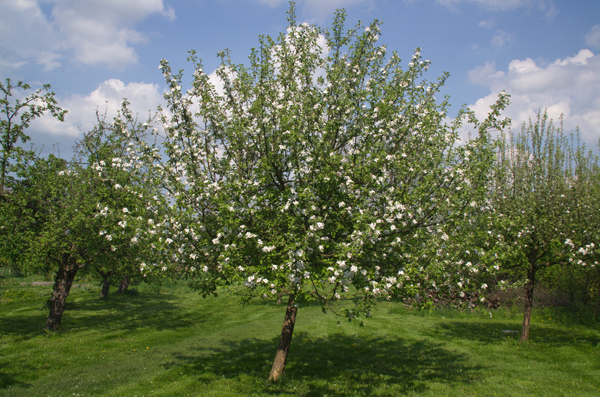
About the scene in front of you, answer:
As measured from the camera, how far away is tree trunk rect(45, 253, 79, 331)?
19.8 m

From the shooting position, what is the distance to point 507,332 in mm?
21391

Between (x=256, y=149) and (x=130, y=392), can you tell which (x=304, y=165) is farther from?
(x=130, y=392)

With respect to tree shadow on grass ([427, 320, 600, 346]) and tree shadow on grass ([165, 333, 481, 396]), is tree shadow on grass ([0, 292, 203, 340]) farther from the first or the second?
tree shadow on grass ([427, 320, 600, 346])

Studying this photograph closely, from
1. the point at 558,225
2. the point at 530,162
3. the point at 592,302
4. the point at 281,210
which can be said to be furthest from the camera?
the point at 592,302

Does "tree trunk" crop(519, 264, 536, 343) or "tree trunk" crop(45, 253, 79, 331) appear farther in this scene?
"tree trunk" crop(45, 253, 79, 331)

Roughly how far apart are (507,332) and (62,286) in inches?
990

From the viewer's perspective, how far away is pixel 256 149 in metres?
11.8

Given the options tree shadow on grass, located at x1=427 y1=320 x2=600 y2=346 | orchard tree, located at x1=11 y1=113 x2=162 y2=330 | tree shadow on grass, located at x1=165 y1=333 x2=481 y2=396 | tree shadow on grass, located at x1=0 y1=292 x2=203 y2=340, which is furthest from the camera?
tree shadow on grass, located at x1=0 y1=292 x2=203 y2=340

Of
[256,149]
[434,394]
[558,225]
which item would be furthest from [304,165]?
[558,225]

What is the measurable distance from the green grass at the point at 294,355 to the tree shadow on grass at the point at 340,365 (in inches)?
1.9

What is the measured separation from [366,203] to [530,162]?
46.7 ft

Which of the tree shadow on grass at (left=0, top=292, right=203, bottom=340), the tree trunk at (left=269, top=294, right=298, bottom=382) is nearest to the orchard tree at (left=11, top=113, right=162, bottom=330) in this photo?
the tree shadow on grass at (left=0, top=292, right=203, bottom=340)

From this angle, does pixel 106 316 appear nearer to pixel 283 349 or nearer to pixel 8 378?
pixel 8 378

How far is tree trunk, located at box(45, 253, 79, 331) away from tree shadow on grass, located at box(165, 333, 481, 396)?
821 centimetres
